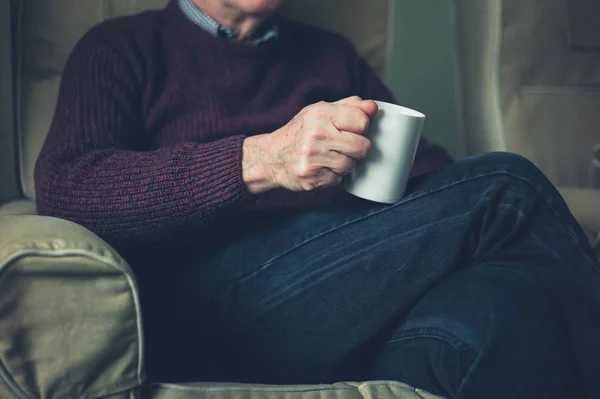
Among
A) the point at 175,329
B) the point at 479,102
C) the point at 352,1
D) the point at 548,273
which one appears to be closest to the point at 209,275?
the point at 175,329

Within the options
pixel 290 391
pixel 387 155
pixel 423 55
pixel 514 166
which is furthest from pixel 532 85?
pixel 290 391

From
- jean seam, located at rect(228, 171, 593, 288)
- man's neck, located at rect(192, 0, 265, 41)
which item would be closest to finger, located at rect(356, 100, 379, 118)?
jean seam, located at rect(228, 171, 593, 288)

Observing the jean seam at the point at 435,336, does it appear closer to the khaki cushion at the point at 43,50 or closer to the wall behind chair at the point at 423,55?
the khaki cushion at the point at 43,50

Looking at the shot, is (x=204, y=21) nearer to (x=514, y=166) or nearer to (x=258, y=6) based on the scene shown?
(x=258, y=6)

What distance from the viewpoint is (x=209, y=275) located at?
2.41 ft

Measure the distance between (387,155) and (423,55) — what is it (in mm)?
941

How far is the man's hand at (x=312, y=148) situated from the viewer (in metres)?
0.63

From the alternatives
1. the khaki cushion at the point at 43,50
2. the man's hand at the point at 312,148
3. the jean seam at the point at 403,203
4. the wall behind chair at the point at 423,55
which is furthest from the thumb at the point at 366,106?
the wall behind chair at the point at 423,55

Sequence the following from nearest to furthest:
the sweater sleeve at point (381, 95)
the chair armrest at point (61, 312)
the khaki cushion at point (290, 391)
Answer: the chair armrest at point (61, 312), the khaki cushion at point (290, 391), the sweater sleeve at point (381, 95)

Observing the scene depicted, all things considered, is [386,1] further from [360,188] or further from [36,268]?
[36,268]

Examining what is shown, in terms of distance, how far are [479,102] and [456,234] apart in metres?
0.71

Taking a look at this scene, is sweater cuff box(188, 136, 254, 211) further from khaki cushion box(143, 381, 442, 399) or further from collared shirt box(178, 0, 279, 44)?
collared shirt box(178, 0, 279, 44)

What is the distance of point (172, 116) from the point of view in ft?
2.89

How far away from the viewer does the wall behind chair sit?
1486 millimetres
